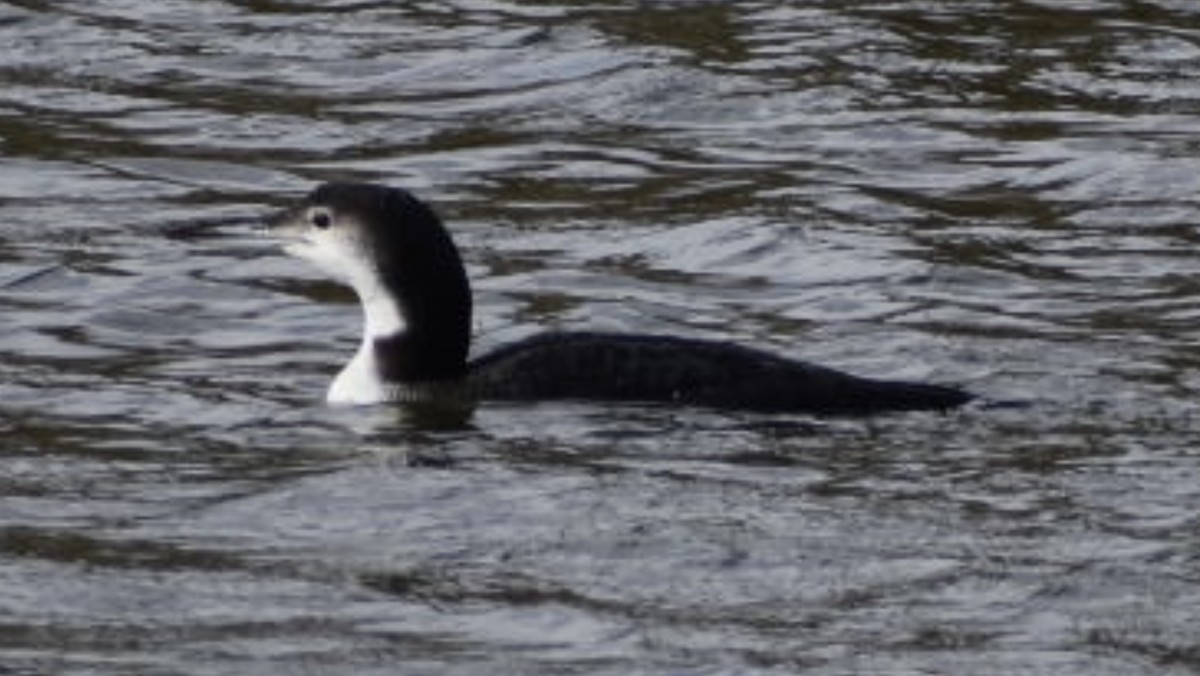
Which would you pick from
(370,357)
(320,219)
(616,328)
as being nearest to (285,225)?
(320,219)

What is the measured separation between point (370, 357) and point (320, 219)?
1.56ft

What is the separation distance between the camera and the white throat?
1442 centimetres

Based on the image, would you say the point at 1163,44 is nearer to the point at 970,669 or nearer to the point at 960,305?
the point at 960,305

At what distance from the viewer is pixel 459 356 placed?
14.5 m

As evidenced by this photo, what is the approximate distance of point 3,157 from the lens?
18141 mm

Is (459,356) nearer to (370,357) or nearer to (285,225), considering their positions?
(370,357)

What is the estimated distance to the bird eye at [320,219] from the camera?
14648 millimetres

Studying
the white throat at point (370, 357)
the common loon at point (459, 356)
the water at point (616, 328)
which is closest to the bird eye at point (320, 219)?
the common loon at point (459, 356)

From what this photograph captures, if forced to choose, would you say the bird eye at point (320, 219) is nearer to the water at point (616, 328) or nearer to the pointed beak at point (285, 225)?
the pointed beak at point (285, 225)

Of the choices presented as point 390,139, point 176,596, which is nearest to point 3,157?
point 390,139

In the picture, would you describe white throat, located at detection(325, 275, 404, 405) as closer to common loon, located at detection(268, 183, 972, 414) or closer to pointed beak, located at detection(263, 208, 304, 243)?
common loon, located at detection(268, 183, 972, 414)

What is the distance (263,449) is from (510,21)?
695 cm

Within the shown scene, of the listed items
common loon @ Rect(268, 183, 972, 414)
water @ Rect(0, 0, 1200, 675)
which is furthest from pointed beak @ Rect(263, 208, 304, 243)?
water @ Rect(0, 0, 1200, 675)

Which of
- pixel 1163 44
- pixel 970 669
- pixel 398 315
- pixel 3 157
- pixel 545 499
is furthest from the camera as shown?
pixel 1163 44
